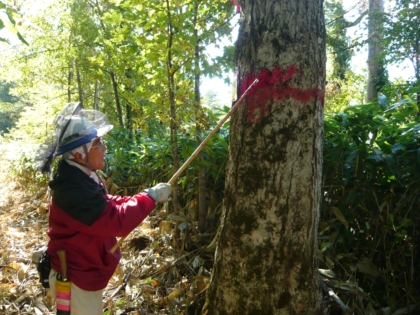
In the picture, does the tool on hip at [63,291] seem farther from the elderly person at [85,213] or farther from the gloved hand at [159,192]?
the gloved hand at [159,192]

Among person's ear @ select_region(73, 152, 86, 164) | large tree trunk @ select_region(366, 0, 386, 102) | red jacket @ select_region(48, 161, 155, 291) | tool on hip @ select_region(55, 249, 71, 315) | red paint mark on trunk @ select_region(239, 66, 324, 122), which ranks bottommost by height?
tool on hip @ select_region(55, 249, 71, 315)

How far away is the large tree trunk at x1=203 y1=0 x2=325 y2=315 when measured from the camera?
192 centimetres

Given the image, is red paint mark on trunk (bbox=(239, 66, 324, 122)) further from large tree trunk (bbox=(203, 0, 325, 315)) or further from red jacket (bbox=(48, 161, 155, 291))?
red jacket (bbox=(48, 161, 155, 291))

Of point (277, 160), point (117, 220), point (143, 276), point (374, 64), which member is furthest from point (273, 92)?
point (374, 64)

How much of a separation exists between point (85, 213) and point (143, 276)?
151 centimetres

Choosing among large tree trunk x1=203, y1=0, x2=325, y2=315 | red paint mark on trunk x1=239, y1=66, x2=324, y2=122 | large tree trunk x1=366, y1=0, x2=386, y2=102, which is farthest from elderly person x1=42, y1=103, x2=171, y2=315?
large tree trunk x1=366, y1=0, x2=386, y2=102

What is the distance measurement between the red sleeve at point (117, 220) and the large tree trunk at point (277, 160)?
21.0 inches

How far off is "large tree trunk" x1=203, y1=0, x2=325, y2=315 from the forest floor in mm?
697

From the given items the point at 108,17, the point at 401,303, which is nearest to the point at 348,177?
the point at 401,303

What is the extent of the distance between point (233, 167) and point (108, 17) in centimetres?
323

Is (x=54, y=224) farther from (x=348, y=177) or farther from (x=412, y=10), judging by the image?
(x=412, y=10)

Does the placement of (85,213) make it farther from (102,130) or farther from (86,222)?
(102,130)

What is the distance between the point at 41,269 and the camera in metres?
2.27

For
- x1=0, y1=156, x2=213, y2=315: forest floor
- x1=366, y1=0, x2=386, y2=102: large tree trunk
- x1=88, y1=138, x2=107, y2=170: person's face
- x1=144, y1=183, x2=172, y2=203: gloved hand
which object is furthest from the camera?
x1=366, y1=0, x2=386, y2=102: large tree trunk
